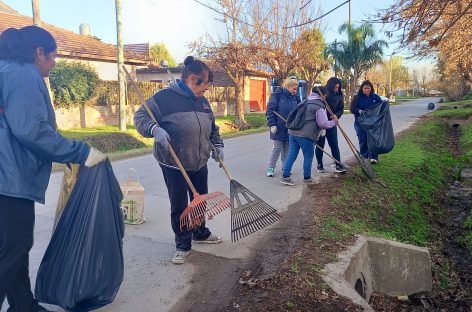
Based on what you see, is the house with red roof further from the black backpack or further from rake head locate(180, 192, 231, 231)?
rake head locate(180, 192, 231, 231)

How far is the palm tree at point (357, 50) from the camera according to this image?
38.2m

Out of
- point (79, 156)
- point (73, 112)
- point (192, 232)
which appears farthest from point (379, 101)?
point (73, 112)

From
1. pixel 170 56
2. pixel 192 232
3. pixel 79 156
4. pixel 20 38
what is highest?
pixel 170 56

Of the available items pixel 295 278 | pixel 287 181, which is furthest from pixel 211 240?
pixel 287 181

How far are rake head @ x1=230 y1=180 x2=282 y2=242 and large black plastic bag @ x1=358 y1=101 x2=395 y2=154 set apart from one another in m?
4.18

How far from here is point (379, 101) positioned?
806cm

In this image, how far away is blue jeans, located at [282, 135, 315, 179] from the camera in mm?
6832

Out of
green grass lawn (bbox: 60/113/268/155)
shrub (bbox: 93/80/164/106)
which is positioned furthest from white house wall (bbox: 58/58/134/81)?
green grass lawn (bbox: 60/113/268/155)

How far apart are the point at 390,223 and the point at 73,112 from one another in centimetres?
1420

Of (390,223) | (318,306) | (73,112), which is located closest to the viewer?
(318,306)

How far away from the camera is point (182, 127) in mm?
3934

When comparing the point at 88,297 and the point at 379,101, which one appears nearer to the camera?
the point at 88,297

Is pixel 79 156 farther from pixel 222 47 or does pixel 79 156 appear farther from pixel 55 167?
pixel 222 47

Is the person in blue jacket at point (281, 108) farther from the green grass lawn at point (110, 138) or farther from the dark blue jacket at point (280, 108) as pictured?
the green grass lawn at point (110, 138)
